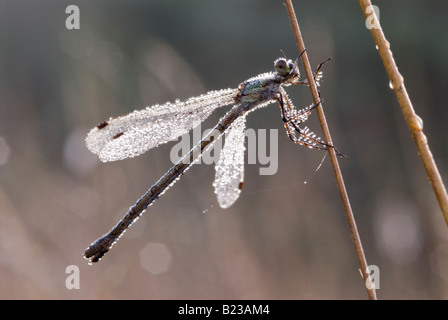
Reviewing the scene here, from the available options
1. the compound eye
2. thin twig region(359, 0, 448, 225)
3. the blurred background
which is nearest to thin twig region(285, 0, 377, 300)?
thin twig region(359, 0, 448, 225)

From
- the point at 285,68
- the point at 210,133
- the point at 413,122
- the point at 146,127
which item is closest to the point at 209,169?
the point at 146,127

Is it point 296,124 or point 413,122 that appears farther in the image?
point 296,124

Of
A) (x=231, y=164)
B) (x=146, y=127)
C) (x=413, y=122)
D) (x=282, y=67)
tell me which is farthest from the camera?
(x=146, y=127)

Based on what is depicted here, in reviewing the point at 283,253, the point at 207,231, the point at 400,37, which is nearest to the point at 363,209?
the point at 283,253

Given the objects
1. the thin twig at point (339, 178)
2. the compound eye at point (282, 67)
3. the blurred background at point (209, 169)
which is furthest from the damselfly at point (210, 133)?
the blurred background at point (209, 169)

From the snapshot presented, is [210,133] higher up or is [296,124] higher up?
[210,133]

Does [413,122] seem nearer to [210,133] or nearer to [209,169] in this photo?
[210,133]

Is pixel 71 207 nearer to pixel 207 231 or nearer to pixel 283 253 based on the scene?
pixel 207 231

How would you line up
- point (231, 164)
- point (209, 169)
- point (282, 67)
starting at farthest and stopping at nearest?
point (209, 169), point (231, 164), point (282, 67)
